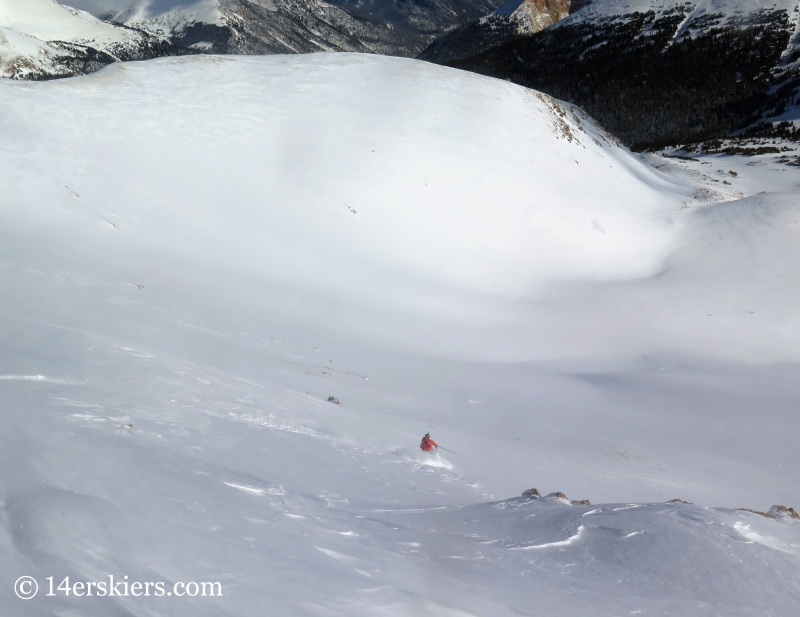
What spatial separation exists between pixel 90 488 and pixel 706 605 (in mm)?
3854

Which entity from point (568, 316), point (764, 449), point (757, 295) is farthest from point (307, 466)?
point (757, 295)

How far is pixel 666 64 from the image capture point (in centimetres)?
10400

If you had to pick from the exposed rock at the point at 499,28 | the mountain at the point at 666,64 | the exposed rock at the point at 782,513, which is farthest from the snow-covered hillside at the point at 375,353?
the exposed rock at the point at 499,28

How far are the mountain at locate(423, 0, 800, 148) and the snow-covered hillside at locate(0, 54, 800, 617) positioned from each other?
212 feet

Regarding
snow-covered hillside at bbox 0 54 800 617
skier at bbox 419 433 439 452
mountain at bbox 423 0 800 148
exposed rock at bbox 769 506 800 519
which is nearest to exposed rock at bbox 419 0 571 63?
mountain at bbox 423 0 800 148

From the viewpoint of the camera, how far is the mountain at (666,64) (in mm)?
87375

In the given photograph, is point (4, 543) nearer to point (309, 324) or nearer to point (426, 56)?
point (309, 324)

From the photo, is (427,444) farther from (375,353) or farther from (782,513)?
(375,353)

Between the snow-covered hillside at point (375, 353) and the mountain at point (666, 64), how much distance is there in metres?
64.7

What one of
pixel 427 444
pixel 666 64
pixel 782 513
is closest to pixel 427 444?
pixel 427 444

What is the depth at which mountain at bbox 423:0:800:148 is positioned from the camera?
87375 millimetres

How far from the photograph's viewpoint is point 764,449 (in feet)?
30.7

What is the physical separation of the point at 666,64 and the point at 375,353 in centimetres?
11322

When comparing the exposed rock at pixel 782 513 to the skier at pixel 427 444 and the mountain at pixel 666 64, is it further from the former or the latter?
the mountain at pixel 666 64
